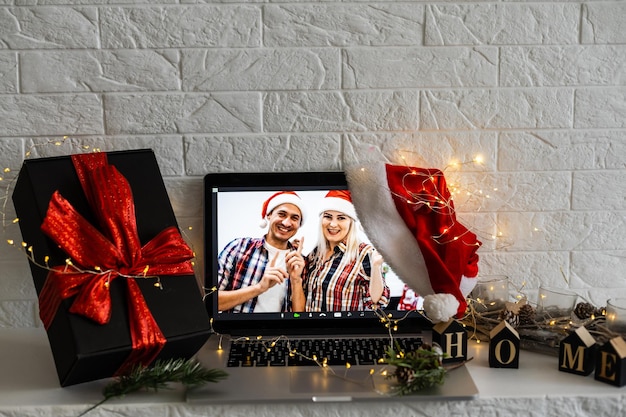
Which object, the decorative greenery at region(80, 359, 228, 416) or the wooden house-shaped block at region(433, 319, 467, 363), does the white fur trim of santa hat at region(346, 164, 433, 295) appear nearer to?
the wooden house-shaped block at region(433, 319, 467, 363)

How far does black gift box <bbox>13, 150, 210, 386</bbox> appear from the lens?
3.77ft

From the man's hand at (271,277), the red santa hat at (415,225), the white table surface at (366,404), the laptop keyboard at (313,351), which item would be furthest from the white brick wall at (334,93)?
the white table surface at (366,404)

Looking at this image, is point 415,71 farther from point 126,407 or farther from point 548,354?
point 126,407

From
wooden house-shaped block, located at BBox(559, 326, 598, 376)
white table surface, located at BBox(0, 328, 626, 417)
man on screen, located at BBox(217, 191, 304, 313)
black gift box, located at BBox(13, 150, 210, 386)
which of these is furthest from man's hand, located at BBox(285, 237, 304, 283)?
wooden house-shaped block, located at BBox(559, 326, 598, 376)

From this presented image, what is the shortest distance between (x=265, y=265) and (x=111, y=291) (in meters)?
0.36

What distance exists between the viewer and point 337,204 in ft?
4.81

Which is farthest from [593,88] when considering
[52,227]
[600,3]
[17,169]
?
[17,169]

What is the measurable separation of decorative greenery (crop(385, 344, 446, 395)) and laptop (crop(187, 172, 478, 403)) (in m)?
0.08

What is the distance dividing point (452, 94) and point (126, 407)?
90cm

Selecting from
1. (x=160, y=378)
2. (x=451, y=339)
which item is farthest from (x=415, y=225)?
(x=160, y=378)

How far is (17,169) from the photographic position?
58.6 inches

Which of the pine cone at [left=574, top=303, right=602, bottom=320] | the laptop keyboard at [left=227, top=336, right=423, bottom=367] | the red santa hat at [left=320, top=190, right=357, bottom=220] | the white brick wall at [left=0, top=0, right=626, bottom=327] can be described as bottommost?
the laptop keyboard at [left=227, top=336, right=423, bottom=367]

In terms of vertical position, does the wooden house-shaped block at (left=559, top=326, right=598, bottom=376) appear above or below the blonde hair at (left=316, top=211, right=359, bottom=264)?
below

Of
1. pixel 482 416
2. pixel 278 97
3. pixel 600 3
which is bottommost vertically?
pixel 482 416
